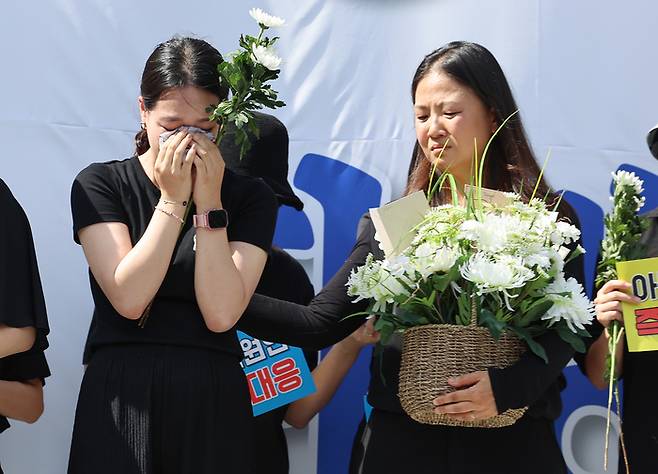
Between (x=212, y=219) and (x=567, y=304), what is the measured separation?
76 centimetres

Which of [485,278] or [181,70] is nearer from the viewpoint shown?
[485,278]

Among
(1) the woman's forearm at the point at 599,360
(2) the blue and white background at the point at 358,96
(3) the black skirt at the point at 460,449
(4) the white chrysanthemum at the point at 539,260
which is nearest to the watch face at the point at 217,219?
(3) the black skirt at the point at 460,449

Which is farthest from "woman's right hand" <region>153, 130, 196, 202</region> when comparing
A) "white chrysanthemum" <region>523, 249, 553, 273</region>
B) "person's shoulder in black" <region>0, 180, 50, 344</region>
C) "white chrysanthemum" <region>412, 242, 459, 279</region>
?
"white chrysanthemum" <region>523, 249, 553, 273</region>

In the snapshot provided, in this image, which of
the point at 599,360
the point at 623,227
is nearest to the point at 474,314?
the point at 623,227

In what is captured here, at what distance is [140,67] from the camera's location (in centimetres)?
299

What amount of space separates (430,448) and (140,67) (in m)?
1.53

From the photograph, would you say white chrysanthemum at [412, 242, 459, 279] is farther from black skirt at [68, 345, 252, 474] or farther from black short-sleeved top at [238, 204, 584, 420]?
black skirt at [68, 345, 252, 474]

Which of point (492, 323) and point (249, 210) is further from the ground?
point (249, 210)

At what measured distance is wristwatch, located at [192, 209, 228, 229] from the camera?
→ 2.12 meters

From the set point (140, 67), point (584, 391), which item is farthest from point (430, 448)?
point (140, 67)

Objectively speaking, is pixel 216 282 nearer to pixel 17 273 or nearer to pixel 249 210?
pixel 249 210

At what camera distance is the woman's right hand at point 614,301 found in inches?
93.0

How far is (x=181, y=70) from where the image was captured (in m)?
2.25

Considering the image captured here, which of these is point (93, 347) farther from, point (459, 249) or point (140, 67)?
point (140, 67)
